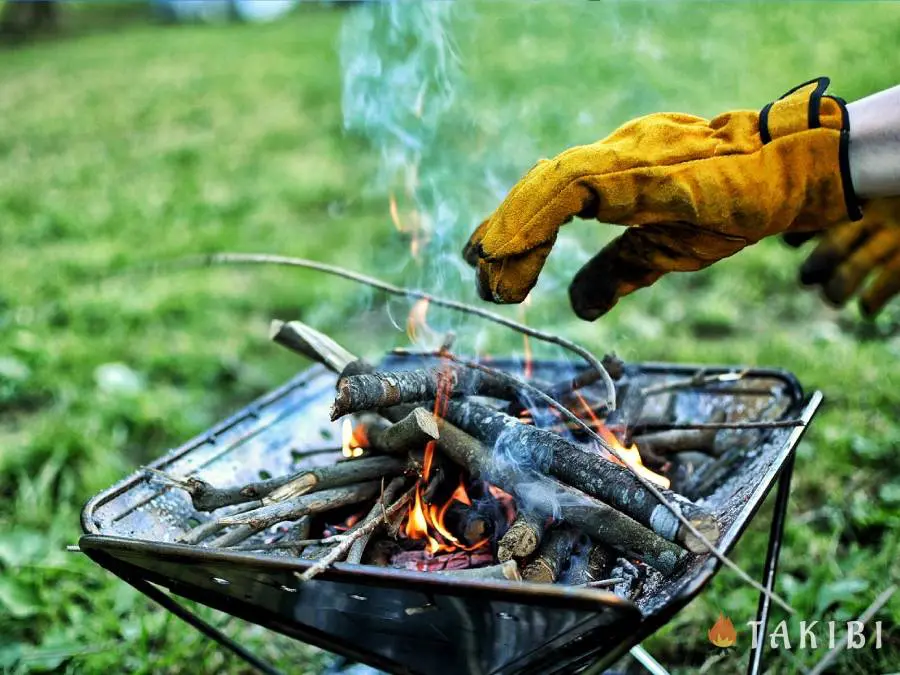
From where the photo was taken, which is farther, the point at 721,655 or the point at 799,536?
the point at 799,536

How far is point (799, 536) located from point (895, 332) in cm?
163

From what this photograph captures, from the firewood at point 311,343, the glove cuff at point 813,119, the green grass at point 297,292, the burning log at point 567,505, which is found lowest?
the green grass at point 297,292

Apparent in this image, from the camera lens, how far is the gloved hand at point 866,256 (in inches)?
93.3

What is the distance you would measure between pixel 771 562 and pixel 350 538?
0.96m

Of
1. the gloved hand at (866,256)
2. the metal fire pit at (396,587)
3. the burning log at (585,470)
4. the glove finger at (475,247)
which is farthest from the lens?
the gloved hand at (866,256)

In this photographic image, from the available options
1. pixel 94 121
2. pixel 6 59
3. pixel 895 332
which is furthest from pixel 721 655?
pixel 6 59

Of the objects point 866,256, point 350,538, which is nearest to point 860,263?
point 866,256

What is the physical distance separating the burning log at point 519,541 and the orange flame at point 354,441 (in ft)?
1.51

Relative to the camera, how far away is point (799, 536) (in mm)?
2662

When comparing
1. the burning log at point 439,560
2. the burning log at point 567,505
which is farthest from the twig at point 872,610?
the burning log at point 439,560

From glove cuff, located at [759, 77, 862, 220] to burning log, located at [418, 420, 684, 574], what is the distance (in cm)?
78

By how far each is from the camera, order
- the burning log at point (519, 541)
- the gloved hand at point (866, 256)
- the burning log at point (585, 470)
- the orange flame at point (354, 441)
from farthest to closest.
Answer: the gloved hand at point (866, 256) < the orange flame at point (354, 441) < the burning log at point (519, 541) < the burning log at point (585, 470)

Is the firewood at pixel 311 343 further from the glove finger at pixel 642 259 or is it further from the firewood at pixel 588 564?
the firewood at pixel 588 564

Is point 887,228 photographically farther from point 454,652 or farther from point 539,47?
point 539,47
